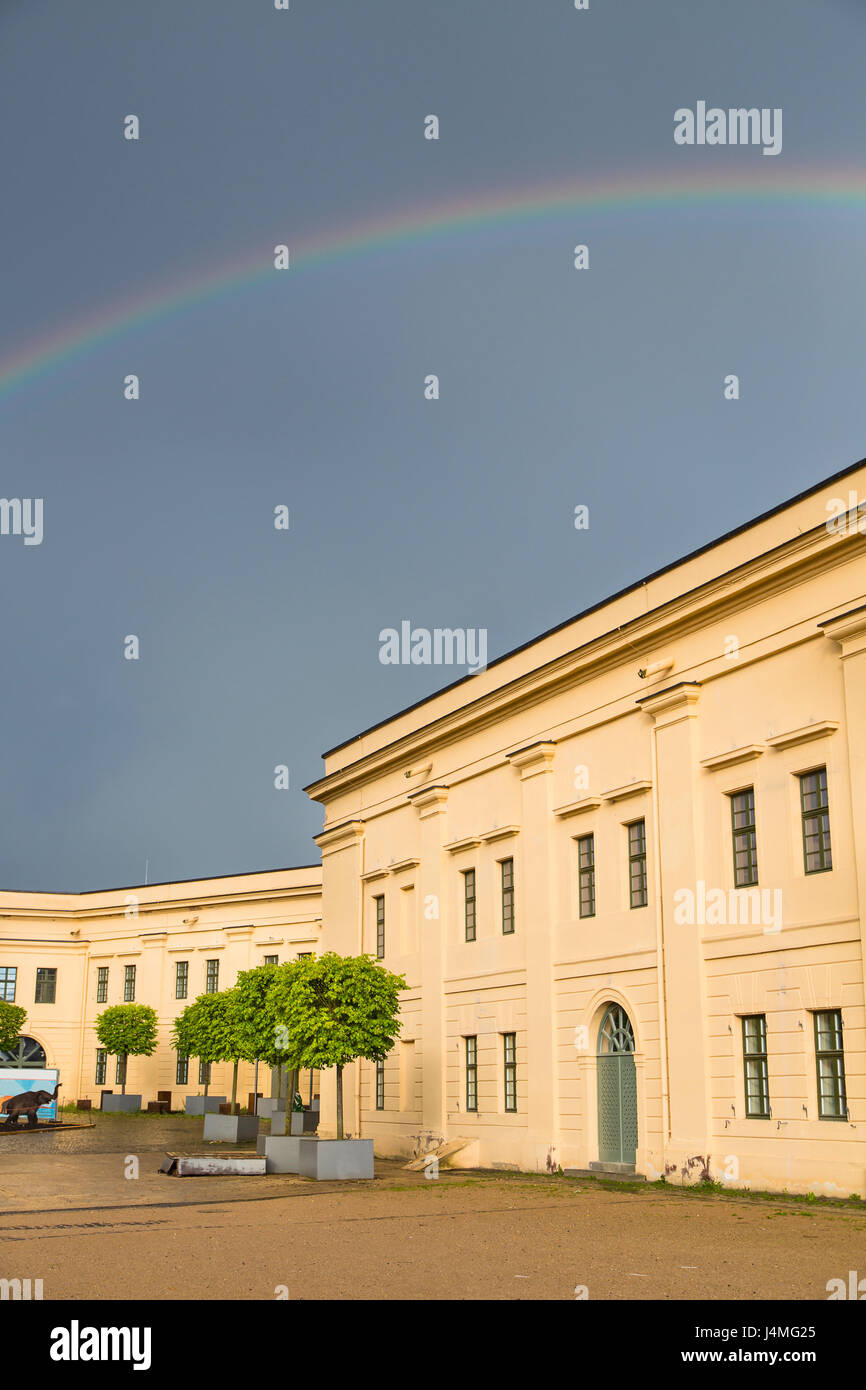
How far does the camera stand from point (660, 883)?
23.0 metres

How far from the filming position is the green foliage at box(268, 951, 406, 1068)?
2517 centimetres

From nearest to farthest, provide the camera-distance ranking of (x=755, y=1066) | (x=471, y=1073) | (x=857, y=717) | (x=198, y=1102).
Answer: (x=857, y=717)
(x=755, y=1066)
(x=471, y=1073)
(x=198, y=1102)

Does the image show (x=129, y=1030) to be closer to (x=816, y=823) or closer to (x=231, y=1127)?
(x=231, y=1127)

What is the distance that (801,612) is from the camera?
20469 millimetres

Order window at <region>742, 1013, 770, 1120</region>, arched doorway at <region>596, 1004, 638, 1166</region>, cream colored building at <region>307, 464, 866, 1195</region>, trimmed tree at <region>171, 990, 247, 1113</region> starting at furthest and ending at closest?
trimmed tree at <region>171, 990, 247, 1113</region>, arched doorway at <region>596, 1004, 638, 1166</region>, window at <region>742, 1013, 770, 1120</region>, cream colored building at <region>307, 464, 866, 1195</region>

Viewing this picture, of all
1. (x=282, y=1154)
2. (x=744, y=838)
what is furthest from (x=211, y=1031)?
(x=744, y=838)

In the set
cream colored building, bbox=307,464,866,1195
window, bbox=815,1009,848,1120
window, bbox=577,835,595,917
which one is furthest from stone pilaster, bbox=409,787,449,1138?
window, bbox=815,1009,848,1120

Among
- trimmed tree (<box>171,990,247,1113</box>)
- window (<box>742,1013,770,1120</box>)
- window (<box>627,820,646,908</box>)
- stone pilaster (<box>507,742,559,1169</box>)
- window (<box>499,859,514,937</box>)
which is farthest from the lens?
trimmed tree (<box>171,990,247,1113</box>)

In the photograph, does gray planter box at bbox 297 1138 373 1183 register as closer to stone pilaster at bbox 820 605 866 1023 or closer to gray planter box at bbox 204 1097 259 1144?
stone pilaster at bbox 820 605 866 1023

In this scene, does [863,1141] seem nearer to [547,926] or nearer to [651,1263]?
[651,1263]

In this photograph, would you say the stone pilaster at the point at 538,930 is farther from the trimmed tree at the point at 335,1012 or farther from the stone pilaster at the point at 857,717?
the stone pilaster at the point at 857,717

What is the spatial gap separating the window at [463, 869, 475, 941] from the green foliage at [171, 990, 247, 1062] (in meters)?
9.36

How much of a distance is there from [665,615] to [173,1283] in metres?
15.4

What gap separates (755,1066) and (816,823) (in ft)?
13.0
